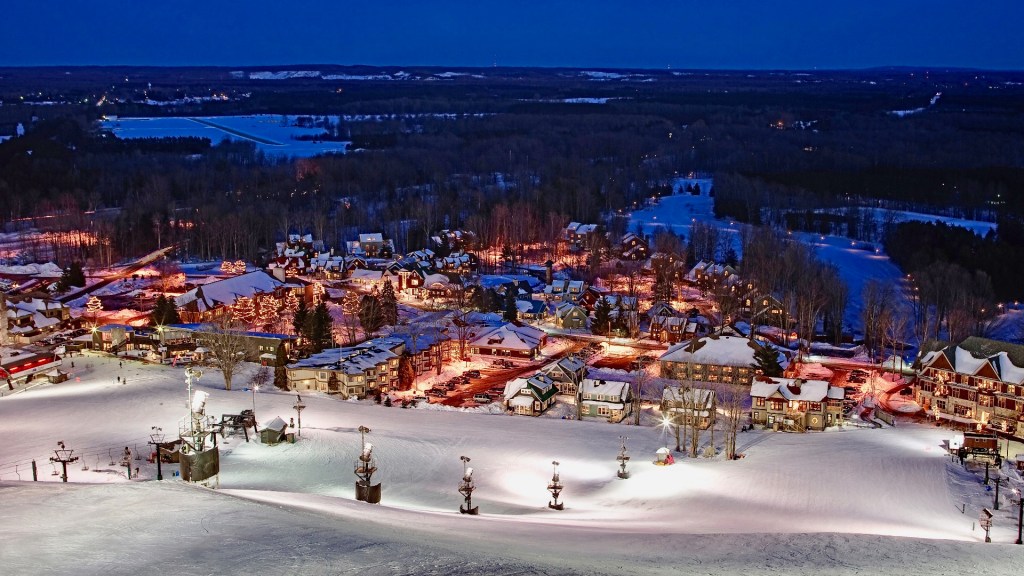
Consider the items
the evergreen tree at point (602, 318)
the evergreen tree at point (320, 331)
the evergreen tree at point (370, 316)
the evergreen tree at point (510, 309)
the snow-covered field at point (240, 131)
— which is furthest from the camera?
the snow-covered field at point (240, 131)

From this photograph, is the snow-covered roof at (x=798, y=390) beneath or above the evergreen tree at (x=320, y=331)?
beneath

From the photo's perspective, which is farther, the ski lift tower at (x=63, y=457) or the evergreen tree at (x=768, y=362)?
the evergreen tree at (x=768, y=362)

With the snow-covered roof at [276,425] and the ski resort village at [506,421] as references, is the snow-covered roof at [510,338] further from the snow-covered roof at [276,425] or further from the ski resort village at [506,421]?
the snow-covered roof at [276,425]

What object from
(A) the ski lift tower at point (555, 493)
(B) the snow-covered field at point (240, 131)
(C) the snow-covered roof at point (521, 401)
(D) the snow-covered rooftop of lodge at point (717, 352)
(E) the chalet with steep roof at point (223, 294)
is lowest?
(A) the ski lift tower at point (555, 493)

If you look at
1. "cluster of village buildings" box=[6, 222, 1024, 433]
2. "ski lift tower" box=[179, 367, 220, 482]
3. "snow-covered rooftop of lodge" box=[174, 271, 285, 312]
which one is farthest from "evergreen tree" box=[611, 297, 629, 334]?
"ski lift tower" box=[179, 367, 220, 482]

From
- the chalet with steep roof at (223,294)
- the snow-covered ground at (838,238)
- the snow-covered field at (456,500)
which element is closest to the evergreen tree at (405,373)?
the snow-covered field at (456,500)

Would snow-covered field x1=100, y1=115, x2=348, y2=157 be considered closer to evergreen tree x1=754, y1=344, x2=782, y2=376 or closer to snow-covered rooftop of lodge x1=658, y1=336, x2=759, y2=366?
snow-covered rooftop of lodge x1=658, y1=336, x2=759, y2=366
